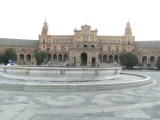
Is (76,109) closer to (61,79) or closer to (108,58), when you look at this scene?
(61,79)

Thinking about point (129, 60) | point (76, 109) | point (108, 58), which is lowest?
point (76, 109)

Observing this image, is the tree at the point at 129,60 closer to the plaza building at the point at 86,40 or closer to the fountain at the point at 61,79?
→ the plaza building at the point at 86,40

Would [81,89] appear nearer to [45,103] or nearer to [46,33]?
[45,103]

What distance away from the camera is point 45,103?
7.29 metres

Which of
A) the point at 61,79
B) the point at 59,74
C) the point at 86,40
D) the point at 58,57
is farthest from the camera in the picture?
the point at 58,57

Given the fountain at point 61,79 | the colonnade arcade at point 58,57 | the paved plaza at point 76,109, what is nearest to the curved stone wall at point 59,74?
the fountain at point 61,79

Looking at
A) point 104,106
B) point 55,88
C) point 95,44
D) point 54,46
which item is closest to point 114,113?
point 104,106

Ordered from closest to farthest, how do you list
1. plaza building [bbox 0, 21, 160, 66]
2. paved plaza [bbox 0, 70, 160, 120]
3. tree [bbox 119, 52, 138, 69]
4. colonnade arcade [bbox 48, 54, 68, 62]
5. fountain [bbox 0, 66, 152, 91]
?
paved plaza [bbox 0, 70, 160, 120] < fountain [bbox 0, 66, 152, 91] < tree [bbox 119, 52, 138, 69] < plaza building [bbox 0, 21, 160, 66] < colonnade arcade [bbox 48, 54, 68, 62]

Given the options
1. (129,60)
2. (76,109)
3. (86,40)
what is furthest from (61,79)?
(86,40)

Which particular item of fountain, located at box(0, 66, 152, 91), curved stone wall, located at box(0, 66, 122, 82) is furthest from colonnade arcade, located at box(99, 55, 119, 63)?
curved stone wall, located at box(0, 66, 122, 82)

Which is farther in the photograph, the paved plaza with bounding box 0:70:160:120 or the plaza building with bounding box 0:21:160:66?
the plaza building with bounding box 0:21:160:66

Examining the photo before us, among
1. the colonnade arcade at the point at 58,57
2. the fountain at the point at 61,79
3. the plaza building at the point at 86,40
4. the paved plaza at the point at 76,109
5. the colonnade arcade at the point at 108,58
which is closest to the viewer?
the paved plaza at the point at 76,109

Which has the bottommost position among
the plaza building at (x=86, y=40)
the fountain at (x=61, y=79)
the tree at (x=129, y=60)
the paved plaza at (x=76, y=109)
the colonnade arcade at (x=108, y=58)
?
the paved plaza at (x=76, y=109)

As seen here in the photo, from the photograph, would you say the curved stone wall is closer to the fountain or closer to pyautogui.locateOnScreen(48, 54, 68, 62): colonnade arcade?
the fountain
